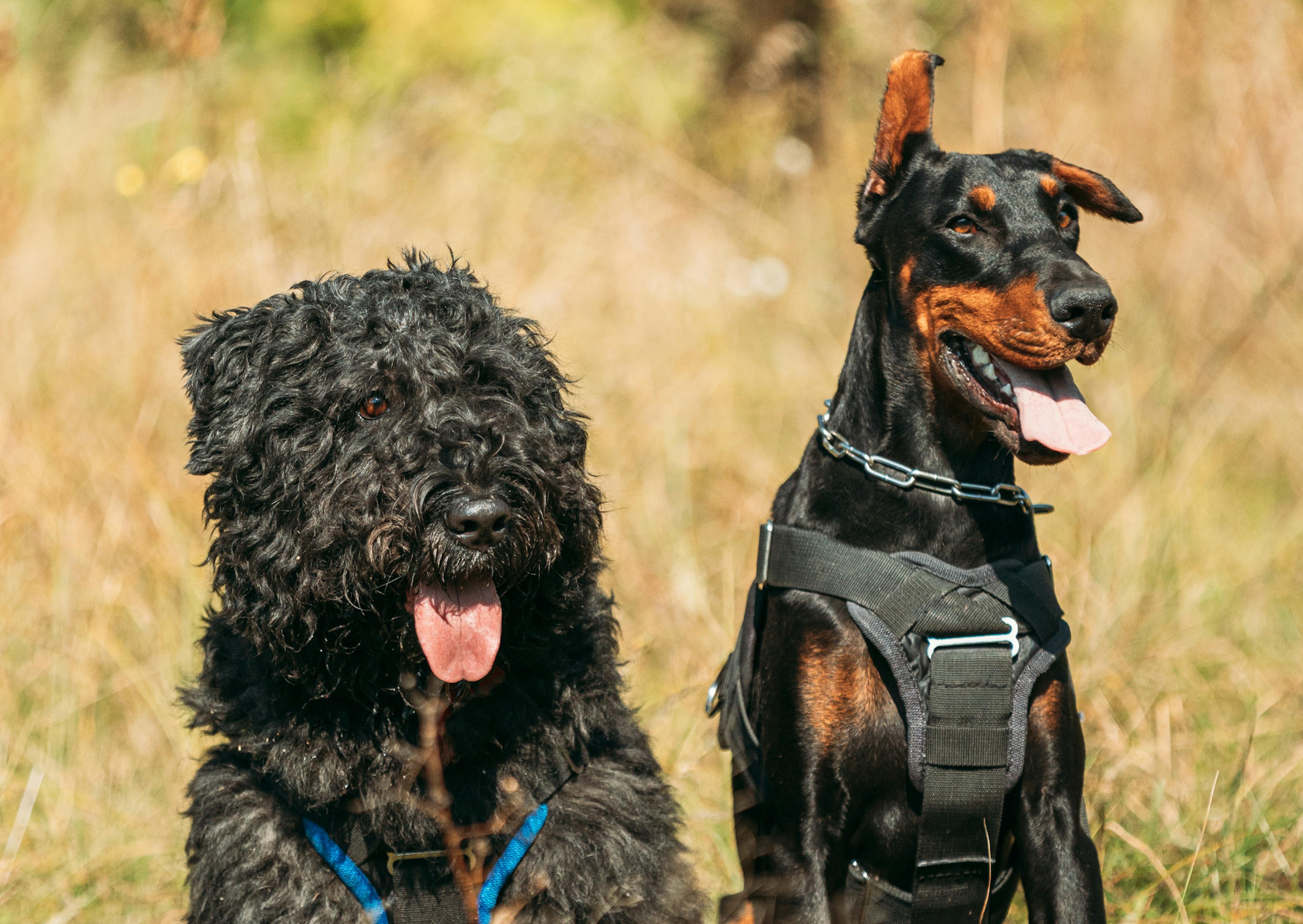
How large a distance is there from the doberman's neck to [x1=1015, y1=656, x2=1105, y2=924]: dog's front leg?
14.0 inches

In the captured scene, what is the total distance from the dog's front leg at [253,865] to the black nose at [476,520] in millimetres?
801

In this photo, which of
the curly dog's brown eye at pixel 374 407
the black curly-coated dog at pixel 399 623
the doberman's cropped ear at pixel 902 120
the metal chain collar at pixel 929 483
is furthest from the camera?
the doberman's cropped ear at pixel 902 120

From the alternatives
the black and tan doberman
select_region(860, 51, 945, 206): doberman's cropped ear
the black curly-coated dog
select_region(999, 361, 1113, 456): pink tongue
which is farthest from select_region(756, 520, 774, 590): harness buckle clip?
select_region(860, 51, 945, 206): doberman's cropped ear

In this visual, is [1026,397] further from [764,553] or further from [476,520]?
[476,520]

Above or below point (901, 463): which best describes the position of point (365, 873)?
below

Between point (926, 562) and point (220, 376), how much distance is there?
1.61 meters

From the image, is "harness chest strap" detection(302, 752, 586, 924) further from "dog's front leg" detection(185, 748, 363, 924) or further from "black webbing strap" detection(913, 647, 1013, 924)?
"black webbing strap" detection(913, 647, 1013, 924)

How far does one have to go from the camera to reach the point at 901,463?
2.98 m

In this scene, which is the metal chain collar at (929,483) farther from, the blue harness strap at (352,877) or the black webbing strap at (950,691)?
the blue harness strap at (352,877)

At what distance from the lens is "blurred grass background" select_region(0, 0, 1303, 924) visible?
13.7 ft

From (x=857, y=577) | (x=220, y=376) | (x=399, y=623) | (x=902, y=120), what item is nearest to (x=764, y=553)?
(x=857, y=577)

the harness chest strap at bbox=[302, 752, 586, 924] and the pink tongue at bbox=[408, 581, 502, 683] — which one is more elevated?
the pink tongue at bbox=[408, 581, 502, 683]

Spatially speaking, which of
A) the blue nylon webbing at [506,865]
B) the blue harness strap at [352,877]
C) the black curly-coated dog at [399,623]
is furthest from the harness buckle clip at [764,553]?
the blue harness strap at [352,877]

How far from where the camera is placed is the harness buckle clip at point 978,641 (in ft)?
8.99
